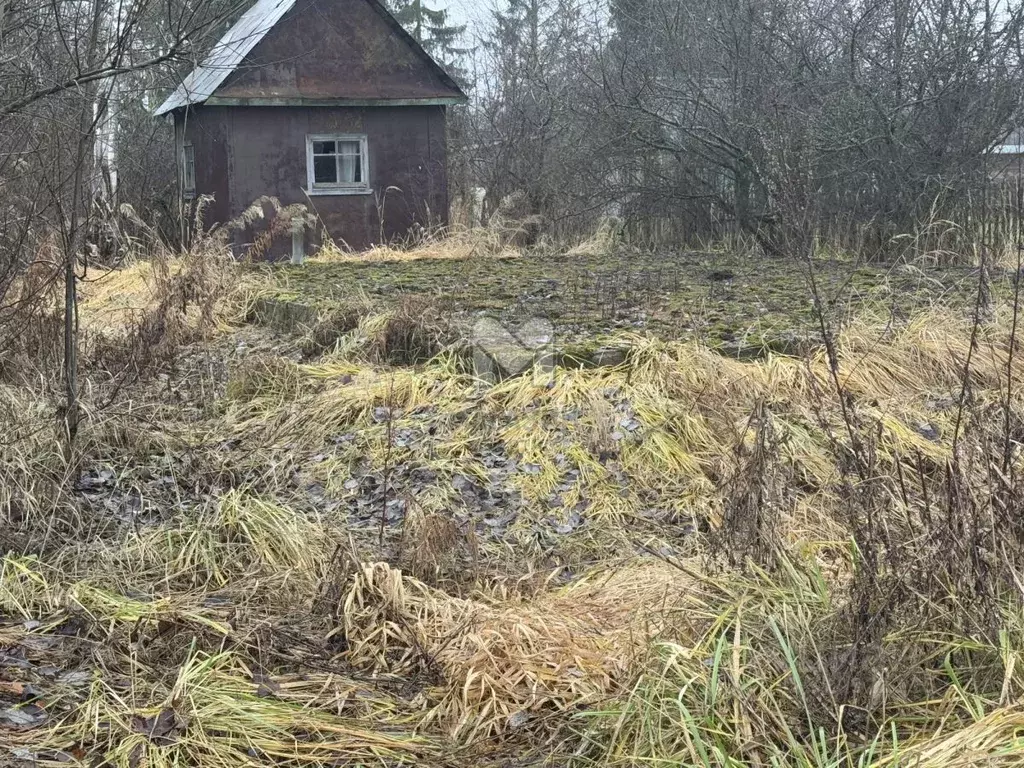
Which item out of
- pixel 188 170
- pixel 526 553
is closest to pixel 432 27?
pixel 188 170

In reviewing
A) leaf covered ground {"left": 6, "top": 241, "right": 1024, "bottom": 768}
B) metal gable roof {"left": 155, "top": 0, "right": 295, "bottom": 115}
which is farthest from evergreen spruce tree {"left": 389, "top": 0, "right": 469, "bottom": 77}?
leaf covered ground {"left": 6, "top": 241, "right": 1024, "bottom": 768}

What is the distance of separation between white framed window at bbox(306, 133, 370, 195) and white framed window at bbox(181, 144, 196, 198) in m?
2.07

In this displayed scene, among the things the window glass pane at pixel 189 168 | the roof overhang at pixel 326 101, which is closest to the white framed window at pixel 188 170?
the window glass pane at pixel 189 168

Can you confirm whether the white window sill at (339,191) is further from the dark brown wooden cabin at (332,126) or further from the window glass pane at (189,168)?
the window glass pane at (189,168)

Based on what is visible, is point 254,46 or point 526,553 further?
point 254,46

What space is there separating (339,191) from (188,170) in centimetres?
300

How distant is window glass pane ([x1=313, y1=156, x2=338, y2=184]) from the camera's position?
16203 millimetres

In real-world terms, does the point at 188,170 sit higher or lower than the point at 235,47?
lower

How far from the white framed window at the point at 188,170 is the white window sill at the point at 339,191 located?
Answer: 213 cm

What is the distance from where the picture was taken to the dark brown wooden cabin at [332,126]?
15578 mm

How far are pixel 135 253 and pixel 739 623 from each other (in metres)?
13.2

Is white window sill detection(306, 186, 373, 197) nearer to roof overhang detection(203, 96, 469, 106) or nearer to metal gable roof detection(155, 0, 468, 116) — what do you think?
roof overhang detection(203, 96, 469, 106)

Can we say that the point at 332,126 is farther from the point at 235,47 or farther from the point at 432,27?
the point at 432,27

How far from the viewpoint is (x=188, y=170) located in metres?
17.4
